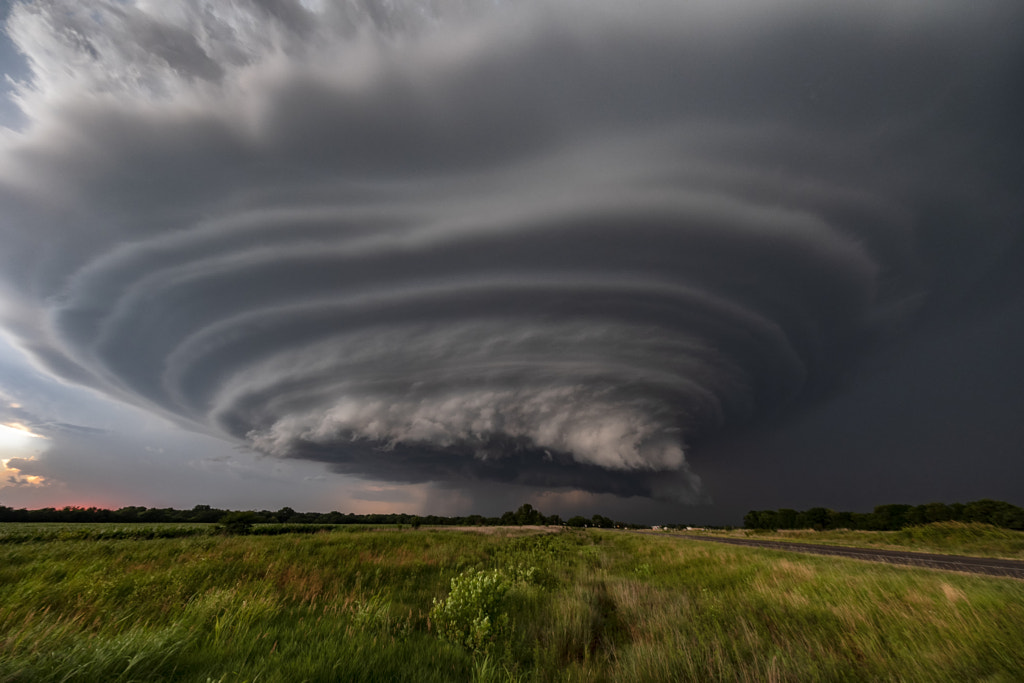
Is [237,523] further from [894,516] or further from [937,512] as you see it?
[894,516]

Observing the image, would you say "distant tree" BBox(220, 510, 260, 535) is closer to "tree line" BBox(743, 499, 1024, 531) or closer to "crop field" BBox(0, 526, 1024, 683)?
"crop field" BBox(0, 526, 1024, 683)

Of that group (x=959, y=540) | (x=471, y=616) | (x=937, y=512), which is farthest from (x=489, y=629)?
(x=937, y=512)

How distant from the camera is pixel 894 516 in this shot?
229ft

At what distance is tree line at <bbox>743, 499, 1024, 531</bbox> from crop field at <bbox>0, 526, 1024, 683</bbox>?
50.9m

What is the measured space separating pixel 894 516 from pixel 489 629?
101m

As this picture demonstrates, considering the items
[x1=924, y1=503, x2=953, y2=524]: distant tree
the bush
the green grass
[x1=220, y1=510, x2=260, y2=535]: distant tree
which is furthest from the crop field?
[x1=924, y1=503, x2=953, y2=524]: distant tree

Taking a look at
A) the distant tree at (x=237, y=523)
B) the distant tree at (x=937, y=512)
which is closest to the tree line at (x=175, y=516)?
the distant tree at (x=237, y=523)

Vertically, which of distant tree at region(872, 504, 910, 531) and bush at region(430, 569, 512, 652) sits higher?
distant tree at region(872, 504, 910, 531)

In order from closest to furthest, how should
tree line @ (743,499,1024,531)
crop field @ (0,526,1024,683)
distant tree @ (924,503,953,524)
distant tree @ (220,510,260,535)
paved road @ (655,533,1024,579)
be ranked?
1. crop field @ (0,526,1024,683)
2. paved road @ (655,533,1024,579)
3. tree line @ (743,499,1024,531)
4. distant tree @ (220,510,260,535)
5. distant tree @ (924,503,953,524)

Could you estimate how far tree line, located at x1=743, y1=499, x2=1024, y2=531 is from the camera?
42.8 meters

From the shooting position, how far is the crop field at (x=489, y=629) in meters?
4.05

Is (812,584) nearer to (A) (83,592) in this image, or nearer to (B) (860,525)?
(A) (83,592)

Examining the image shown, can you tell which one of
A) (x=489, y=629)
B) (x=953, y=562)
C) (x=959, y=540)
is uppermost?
(x=959, y=540)

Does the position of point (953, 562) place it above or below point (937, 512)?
below
